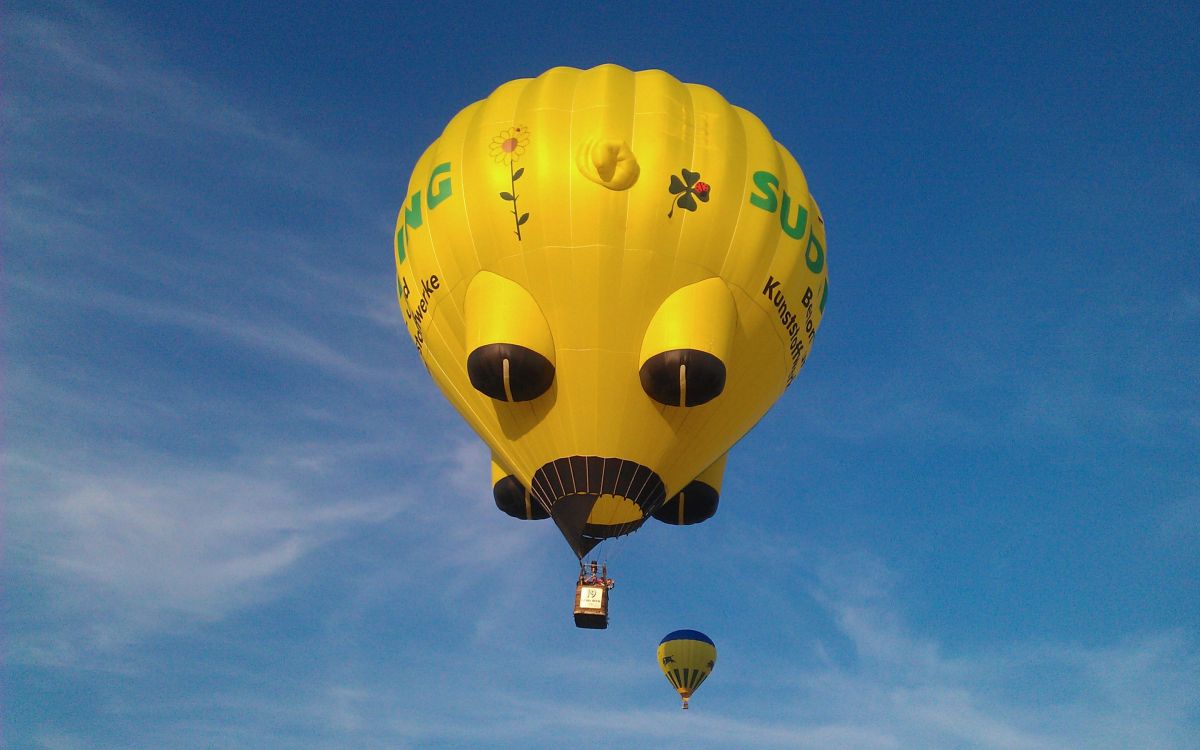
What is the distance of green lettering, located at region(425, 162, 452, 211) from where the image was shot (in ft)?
42.8

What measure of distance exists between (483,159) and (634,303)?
2.51 m

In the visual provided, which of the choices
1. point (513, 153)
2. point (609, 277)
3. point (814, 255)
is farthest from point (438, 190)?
point (814, 255)

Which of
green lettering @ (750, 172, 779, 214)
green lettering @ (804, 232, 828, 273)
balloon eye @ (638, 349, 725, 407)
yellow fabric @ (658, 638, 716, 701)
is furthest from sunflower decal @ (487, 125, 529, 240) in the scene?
yellow fabric @ (658, 638, 716, 701)

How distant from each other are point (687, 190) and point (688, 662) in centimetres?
1206

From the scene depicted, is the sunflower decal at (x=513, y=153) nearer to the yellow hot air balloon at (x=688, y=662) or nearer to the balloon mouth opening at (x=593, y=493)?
the balloon mouth opening at (x=593, y=493)

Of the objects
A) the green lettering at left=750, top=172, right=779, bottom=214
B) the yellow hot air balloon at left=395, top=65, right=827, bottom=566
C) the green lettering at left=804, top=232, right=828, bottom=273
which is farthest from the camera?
the green lettering at left=804, top=232, right=828, bottom=273

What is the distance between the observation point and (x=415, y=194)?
45.1ft

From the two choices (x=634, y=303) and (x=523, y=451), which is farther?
(x=523, y=451)

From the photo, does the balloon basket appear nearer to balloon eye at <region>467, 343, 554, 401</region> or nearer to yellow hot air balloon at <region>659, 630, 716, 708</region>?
balloon eye at <region>467, 343, 554, 401</region>

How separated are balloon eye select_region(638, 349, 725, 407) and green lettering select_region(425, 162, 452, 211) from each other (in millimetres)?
3266

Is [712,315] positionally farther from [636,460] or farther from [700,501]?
[700,501]

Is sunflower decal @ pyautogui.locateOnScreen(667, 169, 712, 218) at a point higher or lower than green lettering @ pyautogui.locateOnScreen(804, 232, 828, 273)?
lower

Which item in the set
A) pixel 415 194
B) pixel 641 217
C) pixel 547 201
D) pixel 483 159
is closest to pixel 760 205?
pixel 641 217

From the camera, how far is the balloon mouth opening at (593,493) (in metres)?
12.8
